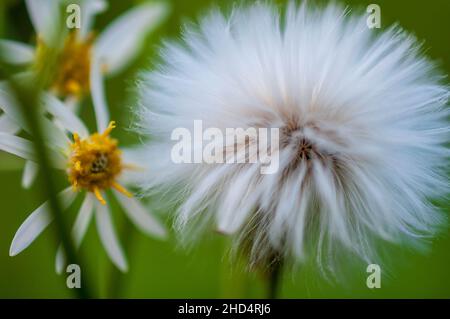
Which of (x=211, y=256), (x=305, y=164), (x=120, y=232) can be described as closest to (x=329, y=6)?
(x=305, y=164)

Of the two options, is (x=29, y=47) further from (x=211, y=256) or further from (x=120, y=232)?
(x=211, y=256)

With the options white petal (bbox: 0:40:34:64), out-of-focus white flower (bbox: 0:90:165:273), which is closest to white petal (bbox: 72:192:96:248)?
out-of-focus white flower (bbox: 0:90:165:273)

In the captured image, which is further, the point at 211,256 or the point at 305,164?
the point at 211,256

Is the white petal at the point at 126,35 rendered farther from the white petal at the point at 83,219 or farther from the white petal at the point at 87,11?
the white petal at the point at 83,219

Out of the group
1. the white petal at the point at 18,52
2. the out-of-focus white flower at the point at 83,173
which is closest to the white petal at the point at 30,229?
the out-of-focus white flower at the point at 83,173

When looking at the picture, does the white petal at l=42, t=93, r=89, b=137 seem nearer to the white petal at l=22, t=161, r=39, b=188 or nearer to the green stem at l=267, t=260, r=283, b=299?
the white petal at l=22, t=161, r=39, b=188

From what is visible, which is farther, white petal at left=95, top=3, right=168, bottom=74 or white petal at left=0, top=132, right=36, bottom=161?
white petal at left=95, top=3, right=168, bottom=74

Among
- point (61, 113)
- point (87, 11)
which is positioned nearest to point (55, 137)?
point (61, 113)
